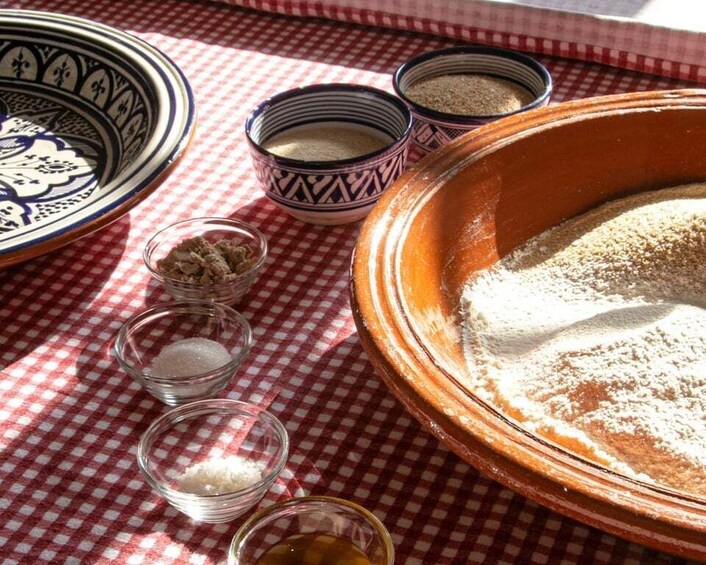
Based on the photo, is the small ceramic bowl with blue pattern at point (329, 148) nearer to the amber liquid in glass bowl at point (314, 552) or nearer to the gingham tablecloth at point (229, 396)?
the gingham tablecloth at point (229, 396)

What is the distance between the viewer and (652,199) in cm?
102

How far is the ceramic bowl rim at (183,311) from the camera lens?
35.6 inches

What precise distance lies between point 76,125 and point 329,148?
0.35 meters

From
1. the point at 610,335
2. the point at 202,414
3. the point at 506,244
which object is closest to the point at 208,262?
the point at 202,414

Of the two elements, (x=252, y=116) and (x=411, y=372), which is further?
(x=252, y=116)

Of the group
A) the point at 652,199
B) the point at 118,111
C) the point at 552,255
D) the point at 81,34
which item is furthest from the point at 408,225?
the point at 81,34

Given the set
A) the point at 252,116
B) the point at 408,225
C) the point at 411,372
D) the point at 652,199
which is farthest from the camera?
the point at 252,116

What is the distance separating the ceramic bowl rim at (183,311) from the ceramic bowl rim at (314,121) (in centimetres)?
19

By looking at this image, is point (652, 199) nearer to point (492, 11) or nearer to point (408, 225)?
point (408, 225)

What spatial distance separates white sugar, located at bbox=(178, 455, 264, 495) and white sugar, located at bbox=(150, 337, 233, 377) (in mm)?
120

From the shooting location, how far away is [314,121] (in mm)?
1238

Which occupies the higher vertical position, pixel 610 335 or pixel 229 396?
pixel 610 335

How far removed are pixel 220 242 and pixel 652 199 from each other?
45cm

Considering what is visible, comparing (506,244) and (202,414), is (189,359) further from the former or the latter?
(506,244)
